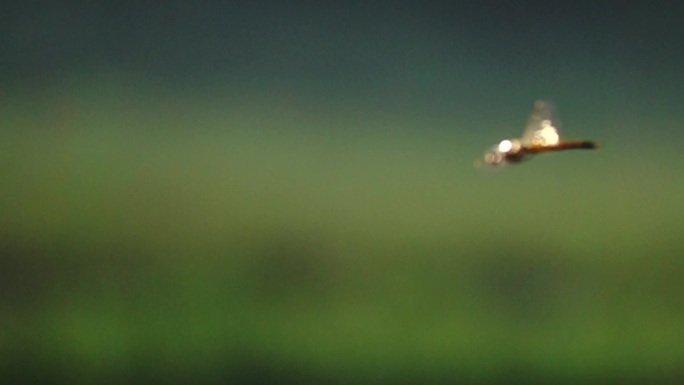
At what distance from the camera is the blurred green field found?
5.76 ft

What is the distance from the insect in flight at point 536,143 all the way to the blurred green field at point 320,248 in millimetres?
36

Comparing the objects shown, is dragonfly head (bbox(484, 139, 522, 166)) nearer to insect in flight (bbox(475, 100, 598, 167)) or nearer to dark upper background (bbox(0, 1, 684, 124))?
insect in flight (bbox(475, 100, 598, 167))

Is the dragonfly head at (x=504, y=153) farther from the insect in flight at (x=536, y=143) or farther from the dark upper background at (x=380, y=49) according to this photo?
the dark upper background at (x=380, y=49)

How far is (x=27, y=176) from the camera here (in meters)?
1.76

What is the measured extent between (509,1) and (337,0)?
0.36m

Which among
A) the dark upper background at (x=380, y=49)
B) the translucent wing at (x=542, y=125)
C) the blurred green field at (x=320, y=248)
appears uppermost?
the dark upper background at (x=380, y=49)

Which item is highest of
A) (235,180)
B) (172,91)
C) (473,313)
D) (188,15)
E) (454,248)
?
(188,15)

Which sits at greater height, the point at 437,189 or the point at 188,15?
the point at 188,15

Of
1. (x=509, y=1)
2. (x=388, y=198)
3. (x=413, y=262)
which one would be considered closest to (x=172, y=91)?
(x=388, y=198)

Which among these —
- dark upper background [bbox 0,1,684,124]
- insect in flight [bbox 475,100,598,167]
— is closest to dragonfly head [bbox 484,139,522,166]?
insect in flight [bbox 475,100,598,167]

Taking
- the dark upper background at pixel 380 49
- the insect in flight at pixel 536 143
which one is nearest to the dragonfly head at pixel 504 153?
the insect in flight at pixel 536 143

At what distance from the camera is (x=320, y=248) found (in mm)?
1789

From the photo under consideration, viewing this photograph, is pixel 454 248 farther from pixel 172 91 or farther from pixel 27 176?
pixel 27 176

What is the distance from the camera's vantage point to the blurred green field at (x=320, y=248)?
1.75 meters
